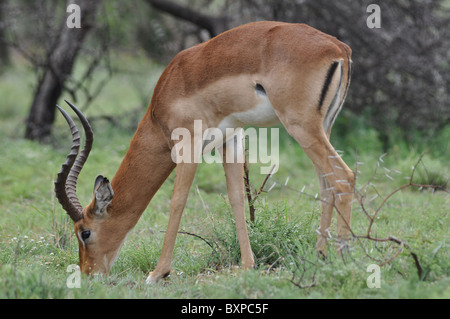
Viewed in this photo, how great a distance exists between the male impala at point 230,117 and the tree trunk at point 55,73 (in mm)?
5170

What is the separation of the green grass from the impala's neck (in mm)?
478

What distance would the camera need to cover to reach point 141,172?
402 cm

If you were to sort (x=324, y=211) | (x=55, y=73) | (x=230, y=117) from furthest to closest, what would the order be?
(x=55, y=73)
(x=230, y=117)
(x=324, y=211)

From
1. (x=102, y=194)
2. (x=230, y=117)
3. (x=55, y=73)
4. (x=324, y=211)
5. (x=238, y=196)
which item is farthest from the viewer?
(x=55, y=73)

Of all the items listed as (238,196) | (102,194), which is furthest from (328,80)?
(102,194)

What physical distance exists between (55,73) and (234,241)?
218 inches

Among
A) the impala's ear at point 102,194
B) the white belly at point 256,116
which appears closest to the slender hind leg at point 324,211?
the white belly at point 256,116

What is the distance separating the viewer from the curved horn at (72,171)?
12.5 feet

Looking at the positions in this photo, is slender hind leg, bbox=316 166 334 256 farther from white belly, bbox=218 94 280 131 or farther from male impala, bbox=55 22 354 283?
white belly, bbox=218 94 280 131

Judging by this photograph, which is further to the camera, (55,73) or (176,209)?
(55,73)

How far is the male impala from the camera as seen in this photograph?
136 inches

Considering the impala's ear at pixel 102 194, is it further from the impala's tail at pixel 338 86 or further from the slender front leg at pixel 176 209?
the impala's tail at pixel 338 86

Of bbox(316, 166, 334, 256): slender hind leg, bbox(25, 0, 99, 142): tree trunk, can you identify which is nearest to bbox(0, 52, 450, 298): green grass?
bbox(316, 166, 334, 256): slender hind leg

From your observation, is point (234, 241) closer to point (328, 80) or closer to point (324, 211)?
point (324, 211)
